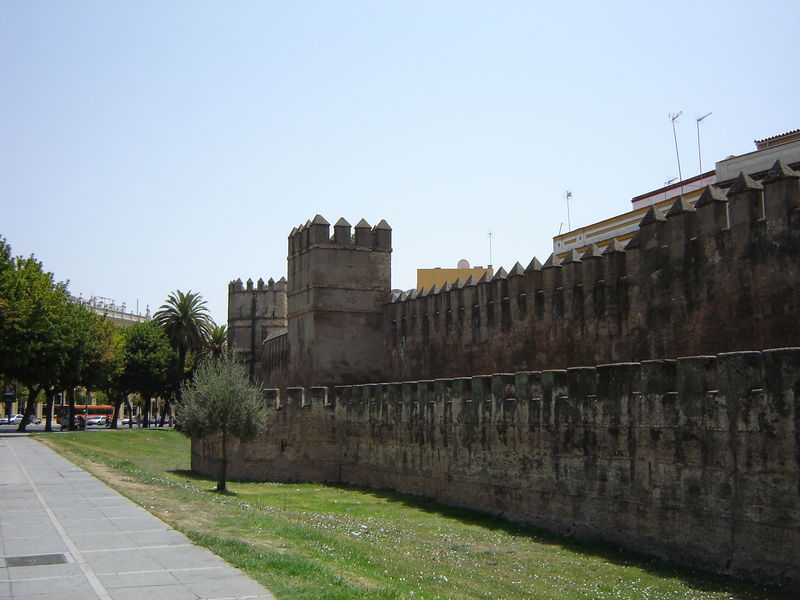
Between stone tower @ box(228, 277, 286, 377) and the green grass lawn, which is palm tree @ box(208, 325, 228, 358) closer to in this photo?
stone tower @ box(228, 277, 286, 377)

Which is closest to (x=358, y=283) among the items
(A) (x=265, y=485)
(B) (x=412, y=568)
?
(A) (x=265, y=485)

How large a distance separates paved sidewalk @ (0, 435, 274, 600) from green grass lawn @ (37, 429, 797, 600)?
37 centimetres

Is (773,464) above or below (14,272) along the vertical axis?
below

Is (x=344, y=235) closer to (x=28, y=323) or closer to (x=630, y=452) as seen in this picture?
(x=630, y=452)

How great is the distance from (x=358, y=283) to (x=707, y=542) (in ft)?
59.5

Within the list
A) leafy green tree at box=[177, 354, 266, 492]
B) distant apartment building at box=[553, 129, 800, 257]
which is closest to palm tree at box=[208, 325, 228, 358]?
distant apartment building at box=[553, 129, 800, 257]

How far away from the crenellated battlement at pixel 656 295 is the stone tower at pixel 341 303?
3.60 metres

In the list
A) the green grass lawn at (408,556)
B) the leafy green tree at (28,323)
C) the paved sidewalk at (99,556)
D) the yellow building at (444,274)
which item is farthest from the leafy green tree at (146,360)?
the paved sidewalk at (99,556)

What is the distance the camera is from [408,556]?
12.6 metres

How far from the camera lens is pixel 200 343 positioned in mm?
60000

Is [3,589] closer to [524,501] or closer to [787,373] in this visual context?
[787,373]

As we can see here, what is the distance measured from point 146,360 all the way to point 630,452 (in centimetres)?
5163

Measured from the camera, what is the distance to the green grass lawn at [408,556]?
29.0ft

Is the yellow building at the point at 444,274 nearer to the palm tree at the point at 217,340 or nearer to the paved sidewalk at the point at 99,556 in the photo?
the palm tree at the point at 217,340
